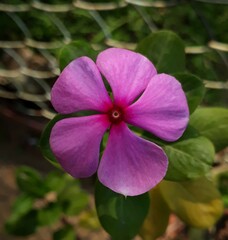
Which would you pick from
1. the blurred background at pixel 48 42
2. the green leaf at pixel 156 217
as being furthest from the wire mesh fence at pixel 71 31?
the green leaf at pixel 156 217

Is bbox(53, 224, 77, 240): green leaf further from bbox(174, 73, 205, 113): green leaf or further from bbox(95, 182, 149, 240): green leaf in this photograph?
bbox(174, 73, 205, 113): green leaf

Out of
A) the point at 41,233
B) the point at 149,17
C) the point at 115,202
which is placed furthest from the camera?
the point at 149,17

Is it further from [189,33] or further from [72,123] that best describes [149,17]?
[72,123]

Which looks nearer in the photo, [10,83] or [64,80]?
[64,80]

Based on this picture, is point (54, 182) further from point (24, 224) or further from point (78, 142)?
point (78, 142)

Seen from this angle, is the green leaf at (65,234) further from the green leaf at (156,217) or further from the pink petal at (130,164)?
the pink petal at (130,164)

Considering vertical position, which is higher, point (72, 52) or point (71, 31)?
point (72, 52)

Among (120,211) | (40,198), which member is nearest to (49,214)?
(40,198)

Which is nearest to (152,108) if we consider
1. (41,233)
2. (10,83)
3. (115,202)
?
(115,202)

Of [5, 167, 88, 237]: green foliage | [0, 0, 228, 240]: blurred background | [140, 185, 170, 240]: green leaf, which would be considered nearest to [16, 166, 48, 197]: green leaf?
[5, 167, 88, 237]: green foliage
